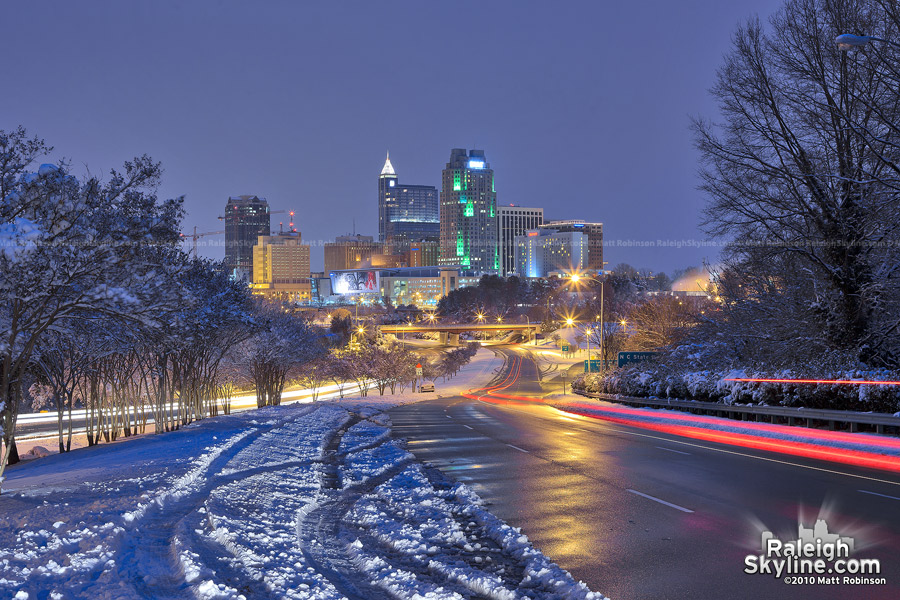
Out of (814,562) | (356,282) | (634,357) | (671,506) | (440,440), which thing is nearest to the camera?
(814,562)

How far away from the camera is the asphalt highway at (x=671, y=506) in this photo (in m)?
7.64

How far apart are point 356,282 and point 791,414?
17889 cm

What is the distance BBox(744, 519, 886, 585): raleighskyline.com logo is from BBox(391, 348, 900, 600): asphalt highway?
4.8 inches

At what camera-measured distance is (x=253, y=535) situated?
942cm

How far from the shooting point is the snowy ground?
7.26 meters

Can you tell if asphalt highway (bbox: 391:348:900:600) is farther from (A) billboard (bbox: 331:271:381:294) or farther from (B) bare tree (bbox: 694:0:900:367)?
(A) billboard (bbox: 331:271:381:294)

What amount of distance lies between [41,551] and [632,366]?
37262 mm

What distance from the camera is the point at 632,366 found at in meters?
41.8

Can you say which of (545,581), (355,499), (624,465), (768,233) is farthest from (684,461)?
(768,233)

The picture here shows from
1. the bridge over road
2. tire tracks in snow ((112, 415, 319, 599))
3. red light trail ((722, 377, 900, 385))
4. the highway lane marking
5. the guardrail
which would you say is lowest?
the highway lane marking

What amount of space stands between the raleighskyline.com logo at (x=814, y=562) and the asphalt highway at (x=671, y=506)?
0.12m

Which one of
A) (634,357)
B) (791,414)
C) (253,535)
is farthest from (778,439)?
(634,357)

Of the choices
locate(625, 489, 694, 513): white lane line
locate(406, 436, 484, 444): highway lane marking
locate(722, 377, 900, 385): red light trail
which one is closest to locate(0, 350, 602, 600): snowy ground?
locate(625, 489, 694, 513): white lane line

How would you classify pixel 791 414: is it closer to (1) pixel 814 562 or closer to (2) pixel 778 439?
(2) pixel 778 439
